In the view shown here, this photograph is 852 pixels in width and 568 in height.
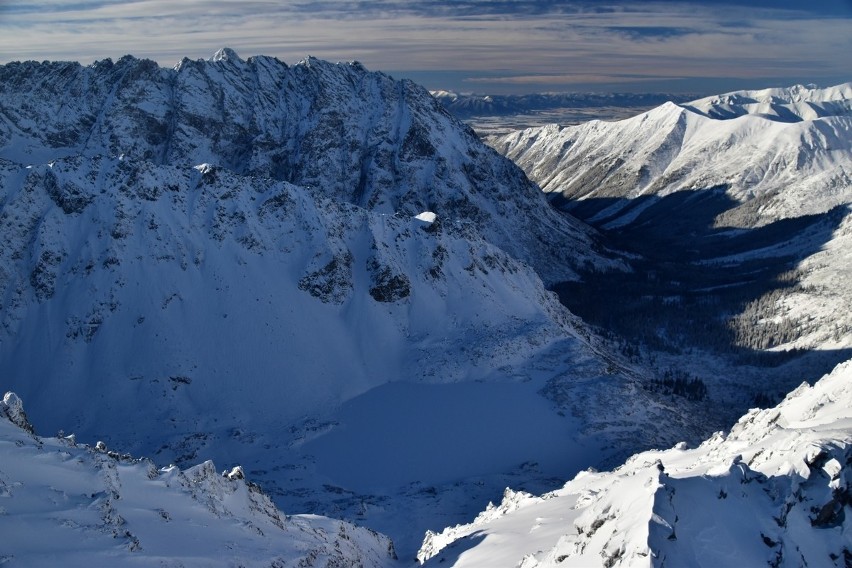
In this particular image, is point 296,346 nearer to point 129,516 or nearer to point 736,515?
point 129,516

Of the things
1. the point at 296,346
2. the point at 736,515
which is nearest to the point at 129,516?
the point at 736,515

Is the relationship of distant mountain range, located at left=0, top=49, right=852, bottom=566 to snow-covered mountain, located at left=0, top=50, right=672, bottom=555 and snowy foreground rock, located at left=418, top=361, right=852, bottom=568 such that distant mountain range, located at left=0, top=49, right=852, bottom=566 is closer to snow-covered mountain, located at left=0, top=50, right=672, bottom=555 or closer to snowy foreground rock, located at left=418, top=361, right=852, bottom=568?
snow-covered mountain, located at left=0, top=50, right=672, bottom=555

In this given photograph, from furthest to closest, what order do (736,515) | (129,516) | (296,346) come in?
(296,346) < (129,516) < (736,515)

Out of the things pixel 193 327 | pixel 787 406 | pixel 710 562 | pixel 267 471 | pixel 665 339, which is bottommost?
pixel 665 339

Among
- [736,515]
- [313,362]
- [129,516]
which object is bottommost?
[313,362]

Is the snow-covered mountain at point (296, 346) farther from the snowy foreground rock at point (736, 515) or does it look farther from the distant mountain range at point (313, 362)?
Result: the snowy foreground rock at point (736, 515)

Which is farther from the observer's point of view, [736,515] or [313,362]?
[313,362]

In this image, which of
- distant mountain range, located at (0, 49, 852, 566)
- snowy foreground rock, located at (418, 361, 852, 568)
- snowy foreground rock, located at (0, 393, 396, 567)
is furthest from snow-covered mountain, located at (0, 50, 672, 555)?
snowy foreground rock, located at (418, 361, 852, 568)

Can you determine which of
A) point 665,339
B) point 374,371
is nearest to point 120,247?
point 374,371

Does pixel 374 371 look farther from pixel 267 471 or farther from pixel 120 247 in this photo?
pixel 120 247
